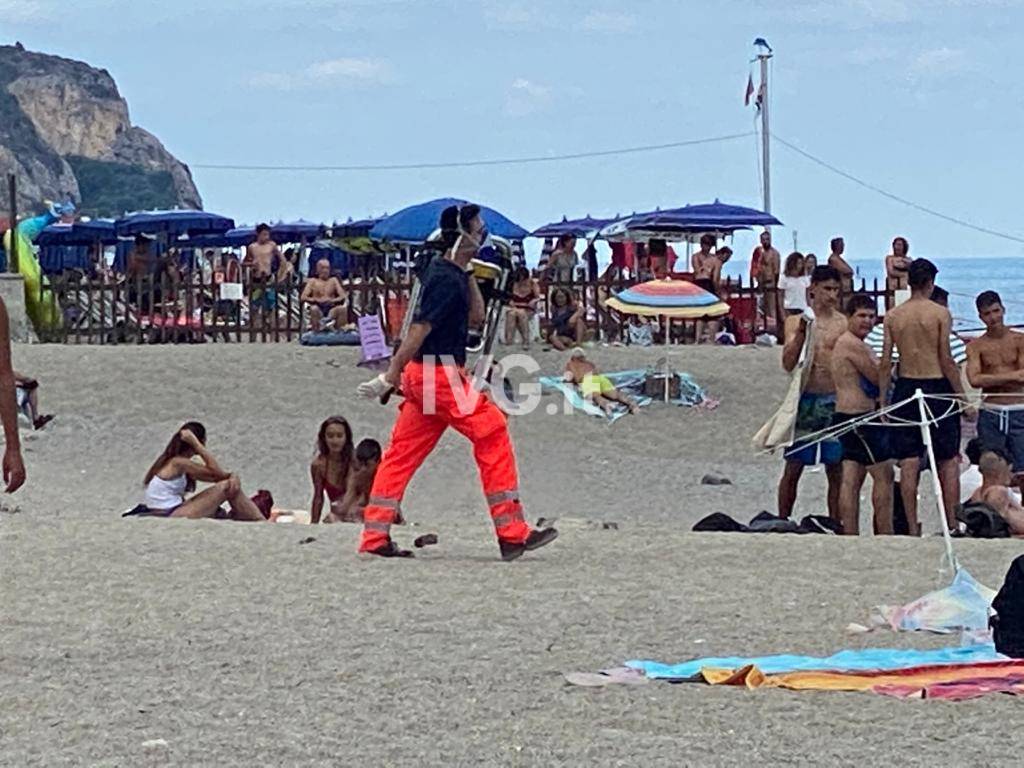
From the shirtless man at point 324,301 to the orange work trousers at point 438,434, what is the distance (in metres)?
13.8

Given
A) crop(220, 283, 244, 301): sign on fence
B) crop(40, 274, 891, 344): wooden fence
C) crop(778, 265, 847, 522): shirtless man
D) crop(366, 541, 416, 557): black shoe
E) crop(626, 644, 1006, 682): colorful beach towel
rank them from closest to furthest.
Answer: crop(626, 644, 1006, 682): colorful beach towel < crop(366, 541, 416, 557): black shoe < crop(778, 265, 847, 522): shirtless man < crop(40, 274, 891, 344): wooden fence < crop(220, 283, 244, 301): sign on fence

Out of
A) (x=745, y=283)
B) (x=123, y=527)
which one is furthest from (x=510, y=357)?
(x=123, y=527)

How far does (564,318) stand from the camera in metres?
22.8

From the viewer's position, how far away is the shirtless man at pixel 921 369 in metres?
11.3

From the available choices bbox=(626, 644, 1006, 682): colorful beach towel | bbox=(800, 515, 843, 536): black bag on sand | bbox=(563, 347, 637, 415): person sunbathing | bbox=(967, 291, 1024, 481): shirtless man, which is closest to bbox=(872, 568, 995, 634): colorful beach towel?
bbox=(626, 644, 1006, 682): colorful beach towel

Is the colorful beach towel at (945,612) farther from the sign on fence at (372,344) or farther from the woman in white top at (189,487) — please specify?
the sign on fence at (372,344)

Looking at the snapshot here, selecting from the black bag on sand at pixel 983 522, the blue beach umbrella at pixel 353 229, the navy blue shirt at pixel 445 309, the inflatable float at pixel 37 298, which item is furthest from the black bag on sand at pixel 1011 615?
the blue beach umbrella at pixel 353 229

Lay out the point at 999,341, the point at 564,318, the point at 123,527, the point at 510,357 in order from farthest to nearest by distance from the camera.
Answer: the point at 564,318 < the point at 510,357 < the point at 999,341 < the point at 123,527

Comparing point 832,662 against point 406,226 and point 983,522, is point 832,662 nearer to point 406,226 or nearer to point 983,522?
point 983,522

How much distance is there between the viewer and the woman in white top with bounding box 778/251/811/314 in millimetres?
22797

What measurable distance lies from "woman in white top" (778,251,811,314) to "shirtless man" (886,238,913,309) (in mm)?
1342

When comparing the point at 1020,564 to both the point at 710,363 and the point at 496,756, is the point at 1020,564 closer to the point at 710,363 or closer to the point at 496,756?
the point at 496,756

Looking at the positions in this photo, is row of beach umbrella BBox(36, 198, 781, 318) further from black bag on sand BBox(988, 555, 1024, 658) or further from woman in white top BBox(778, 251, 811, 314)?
black bag on sand BBox(988, 555, 1024, 658)

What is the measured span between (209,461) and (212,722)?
6.49m
